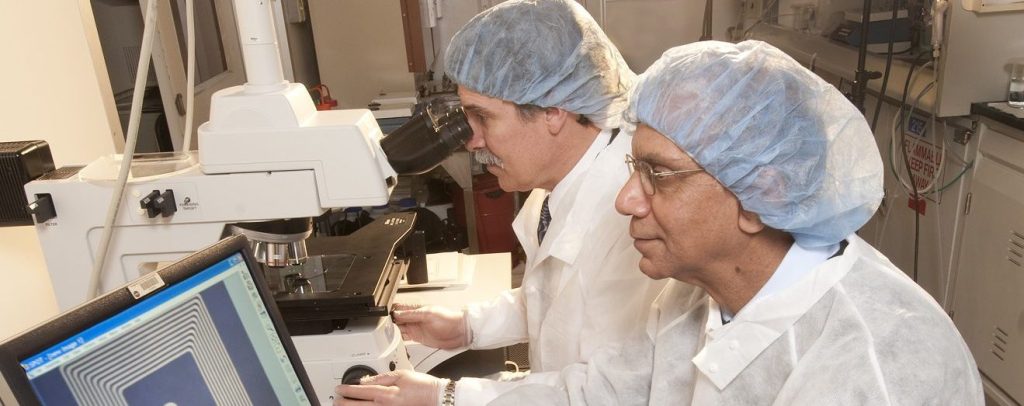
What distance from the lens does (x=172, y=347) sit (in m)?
0.67

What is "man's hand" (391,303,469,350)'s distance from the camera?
1.38m

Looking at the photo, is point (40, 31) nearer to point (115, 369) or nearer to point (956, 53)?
point (115, 369)

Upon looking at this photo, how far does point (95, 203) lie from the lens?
93cm

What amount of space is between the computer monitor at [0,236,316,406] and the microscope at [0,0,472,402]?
174 mm

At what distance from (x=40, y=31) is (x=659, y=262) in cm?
110

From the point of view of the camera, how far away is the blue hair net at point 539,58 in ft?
3.86

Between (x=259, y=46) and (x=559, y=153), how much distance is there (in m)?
0.55

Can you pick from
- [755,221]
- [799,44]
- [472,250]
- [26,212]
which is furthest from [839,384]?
[799,44]

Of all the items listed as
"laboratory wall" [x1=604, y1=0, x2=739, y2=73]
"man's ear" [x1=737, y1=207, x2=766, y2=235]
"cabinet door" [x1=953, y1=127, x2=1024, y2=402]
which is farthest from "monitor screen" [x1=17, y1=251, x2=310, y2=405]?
"laboratory wall" [x1=604, y1=0, x2=739, y2=73]

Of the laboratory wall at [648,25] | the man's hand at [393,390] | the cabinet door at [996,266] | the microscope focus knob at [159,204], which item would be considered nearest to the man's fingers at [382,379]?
the man's hand at [393,390]

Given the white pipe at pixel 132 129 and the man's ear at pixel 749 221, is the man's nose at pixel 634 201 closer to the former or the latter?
the man's ear at pixel 749 221

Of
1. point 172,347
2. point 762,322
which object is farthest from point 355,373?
point 762,322

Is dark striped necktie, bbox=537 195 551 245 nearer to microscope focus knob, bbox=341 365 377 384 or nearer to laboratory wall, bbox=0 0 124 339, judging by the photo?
microscope focus knob, bbox=341 365 377 384

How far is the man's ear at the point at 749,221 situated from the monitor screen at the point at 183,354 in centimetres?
52
